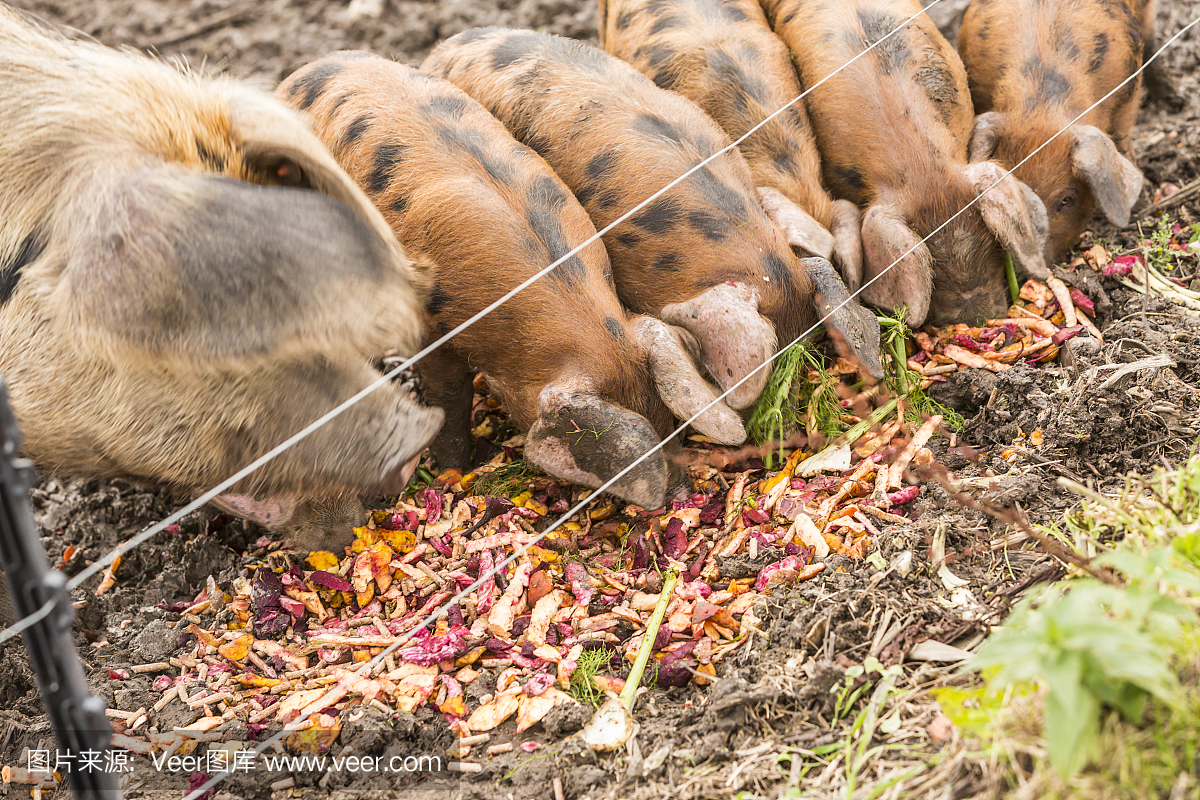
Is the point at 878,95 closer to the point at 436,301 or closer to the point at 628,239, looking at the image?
the point at 628,239

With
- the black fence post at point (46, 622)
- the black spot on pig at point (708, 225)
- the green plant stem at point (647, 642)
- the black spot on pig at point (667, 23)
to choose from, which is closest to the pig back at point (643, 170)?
the black spot on pig at point (708, 225)

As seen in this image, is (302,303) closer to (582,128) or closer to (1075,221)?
(582,128)

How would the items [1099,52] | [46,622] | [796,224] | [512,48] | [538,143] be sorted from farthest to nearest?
[1099,52]
[512,48]
[538,143]
[796,224]
[46,622]

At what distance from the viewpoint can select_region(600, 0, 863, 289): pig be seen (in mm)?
3811

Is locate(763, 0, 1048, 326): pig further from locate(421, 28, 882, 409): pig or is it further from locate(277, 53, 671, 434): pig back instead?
locate(277, 53, 671, 434): pig back

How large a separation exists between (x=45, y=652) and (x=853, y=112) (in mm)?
3592

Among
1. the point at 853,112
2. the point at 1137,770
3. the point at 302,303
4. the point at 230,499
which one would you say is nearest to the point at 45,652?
the point at 302,303

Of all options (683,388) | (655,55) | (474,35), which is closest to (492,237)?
(683,388)

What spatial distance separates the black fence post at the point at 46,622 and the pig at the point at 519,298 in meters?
1.62

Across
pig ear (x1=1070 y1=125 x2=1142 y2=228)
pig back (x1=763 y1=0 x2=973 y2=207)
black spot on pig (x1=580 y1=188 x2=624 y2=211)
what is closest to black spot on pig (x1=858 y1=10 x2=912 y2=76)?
pig back (x1=763 y1=0 x2=973 y2=207)

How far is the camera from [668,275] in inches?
139

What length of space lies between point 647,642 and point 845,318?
1434mm

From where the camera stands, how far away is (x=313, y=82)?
12.4 ft

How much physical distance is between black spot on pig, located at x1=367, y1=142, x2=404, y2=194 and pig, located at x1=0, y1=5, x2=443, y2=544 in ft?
1.95
